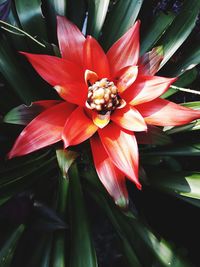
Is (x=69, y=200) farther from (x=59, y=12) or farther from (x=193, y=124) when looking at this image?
(x=59, y=12)

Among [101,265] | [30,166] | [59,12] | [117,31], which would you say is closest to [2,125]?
[30,166]

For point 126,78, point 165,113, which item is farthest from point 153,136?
point 126,78

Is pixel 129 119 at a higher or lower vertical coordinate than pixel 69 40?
lower

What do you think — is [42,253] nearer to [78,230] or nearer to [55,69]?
[78,230]

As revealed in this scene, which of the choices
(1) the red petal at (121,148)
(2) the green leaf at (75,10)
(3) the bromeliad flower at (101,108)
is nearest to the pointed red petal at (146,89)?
(3) the bromeliad flower at (101,108)

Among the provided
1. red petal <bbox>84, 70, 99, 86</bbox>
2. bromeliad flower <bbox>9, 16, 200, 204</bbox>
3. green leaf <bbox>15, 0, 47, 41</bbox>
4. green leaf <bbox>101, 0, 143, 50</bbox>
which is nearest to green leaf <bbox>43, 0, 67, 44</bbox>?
green leaf <bbox>15, 0, 47, 41</bbox>

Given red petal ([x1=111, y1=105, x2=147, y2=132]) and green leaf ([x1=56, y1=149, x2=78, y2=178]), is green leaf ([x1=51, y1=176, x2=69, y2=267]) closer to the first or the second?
green leaf ([x1=56, y1=149, x2=78, y2=178])
